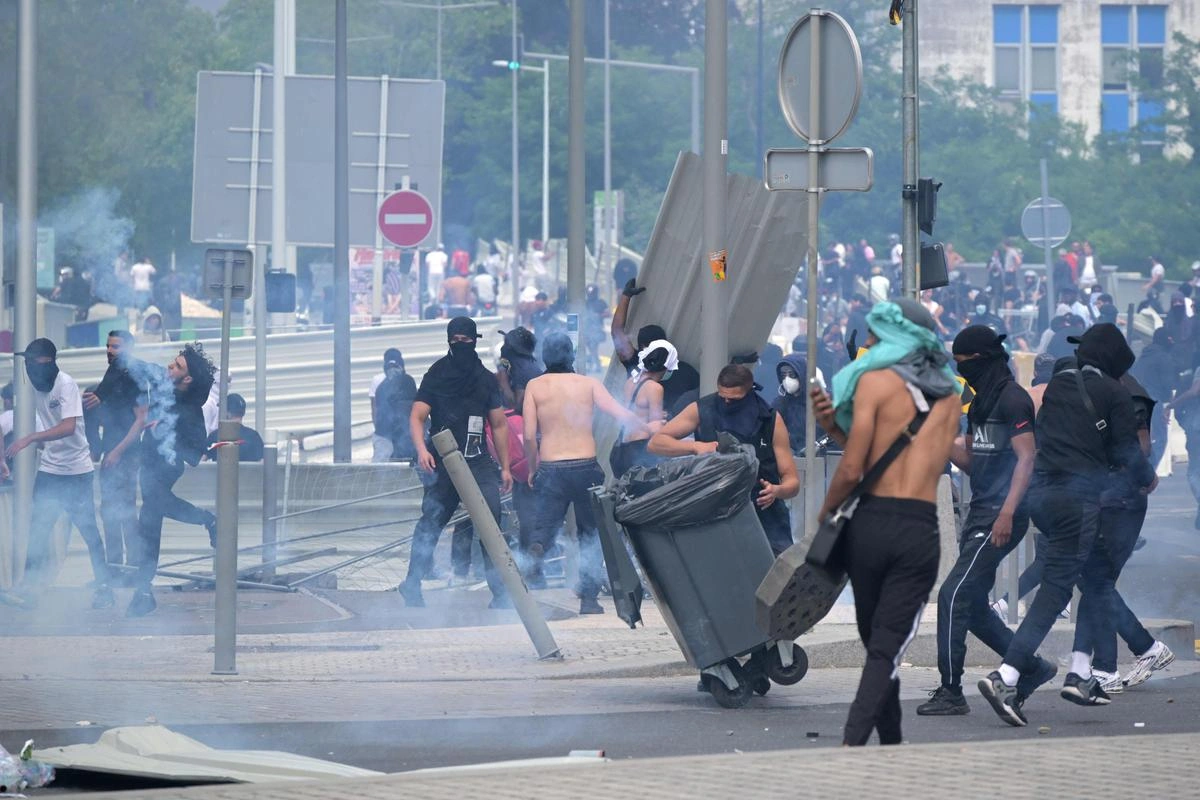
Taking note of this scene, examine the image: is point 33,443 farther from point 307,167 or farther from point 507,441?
point 307,167

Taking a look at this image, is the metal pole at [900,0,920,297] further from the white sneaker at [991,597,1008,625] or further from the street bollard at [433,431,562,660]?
the street bollard at [433,431,562,660]

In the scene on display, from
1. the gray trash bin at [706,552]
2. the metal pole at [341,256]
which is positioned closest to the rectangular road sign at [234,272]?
the gray trash bin at [706,552]

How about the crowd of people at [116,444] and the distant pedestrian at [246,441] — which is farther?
the distant pedestrian at [246,441]

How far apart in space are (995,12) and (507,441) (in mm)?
53095

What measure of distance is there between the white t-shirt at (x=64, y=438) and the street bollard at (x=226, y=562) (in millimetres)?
3173

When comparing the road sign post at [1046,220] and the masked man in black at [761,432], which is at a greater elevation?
the road sign post at [1046,220]

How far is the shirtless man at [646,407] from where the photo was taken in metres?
11.1

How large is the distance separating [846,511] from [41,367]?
7024 mm

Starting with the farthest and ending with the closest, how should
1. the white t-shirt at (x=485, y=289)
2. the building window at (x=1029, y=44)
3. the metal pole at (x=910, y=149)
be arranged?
the building window at (x=1029, y=44) < the white t-shirt at (x=485, y=289) < the metal pole at (x=910, y=149)

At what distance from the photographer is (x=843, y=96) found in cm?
919

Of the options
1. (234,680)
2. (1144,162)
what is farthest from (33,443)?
(1144,162)

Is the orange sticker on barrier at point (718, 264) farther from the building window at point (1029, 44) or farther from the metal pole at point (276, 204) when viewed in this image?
the building window at point (1029, 44)

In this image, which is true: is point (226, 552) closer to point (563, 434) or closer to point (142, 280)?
point (563, 434)

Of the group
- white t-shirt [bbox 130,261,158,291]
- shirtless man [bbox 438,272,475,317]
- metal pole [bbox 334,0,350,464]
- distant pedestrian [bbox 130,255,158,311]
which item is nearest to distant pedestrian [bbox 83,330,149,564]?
metal pole [bbox 334,0,350,464]
